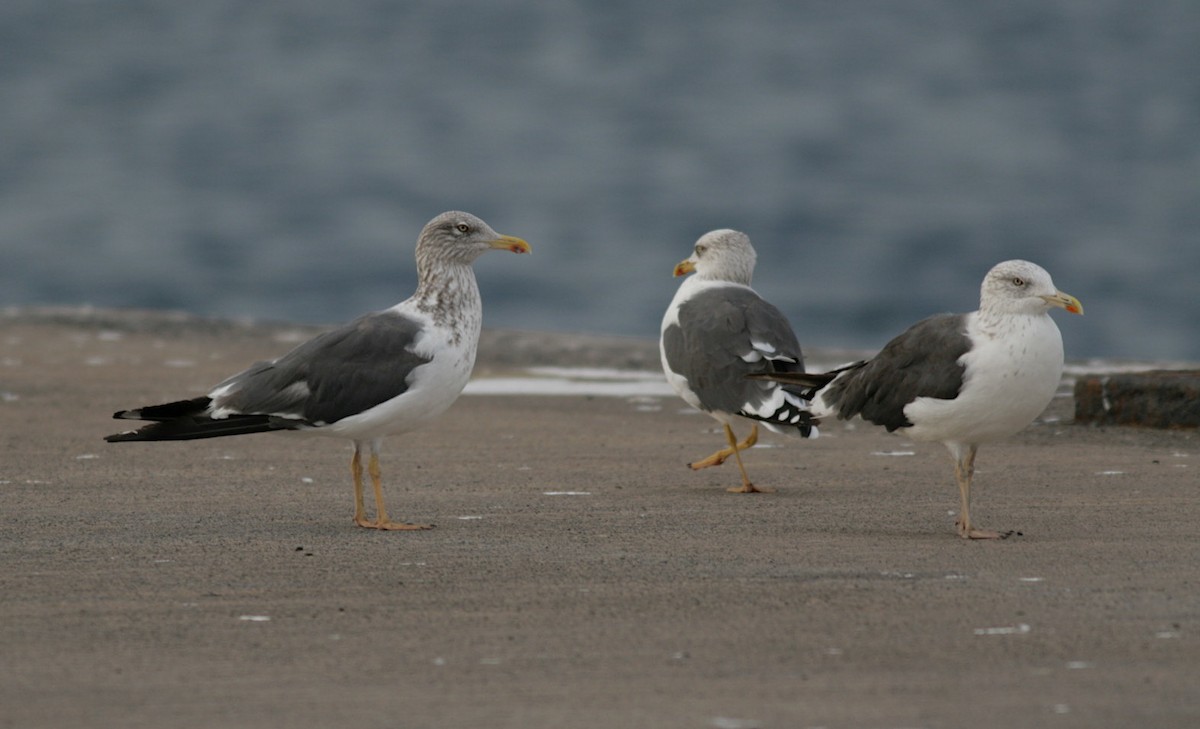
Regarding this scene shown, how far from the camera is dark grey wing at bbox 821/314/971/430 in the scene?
6.89 metres

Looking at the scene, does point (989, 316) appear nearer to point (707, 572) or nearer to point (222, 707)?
point (707, 572)

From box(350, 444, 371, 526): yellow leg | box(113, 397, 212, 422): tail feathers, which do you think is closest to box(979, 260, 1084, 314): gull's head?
box(350, 444, 371, 526): yellow leg

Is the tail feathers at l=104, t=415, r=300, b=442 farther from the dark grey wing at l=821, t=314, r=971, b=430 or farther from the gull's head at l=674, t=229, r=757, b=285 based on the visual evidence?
the gull's head at l=674, t=229, r=757, b=285

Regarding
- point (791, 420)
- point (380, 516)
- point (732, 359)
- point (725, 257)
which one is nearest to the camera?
point (380, 516)

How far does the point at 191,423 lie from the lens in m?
7.05

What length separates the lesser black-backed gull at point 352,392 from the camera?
706 centimetres

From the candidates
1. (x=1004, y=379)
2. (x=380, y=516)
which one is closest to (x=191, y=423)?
(x=380, y=516)

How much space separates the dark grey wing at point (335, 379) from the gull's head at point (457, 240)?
584mm

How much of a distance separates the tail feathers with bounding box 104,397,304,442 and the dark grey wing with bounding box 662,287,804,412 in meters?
2.31

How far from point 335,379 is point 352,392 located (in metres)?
0.10

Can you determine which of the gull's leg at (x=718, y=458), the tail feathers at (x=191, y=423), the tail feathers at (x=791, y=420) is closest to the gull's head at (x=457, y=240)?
the tail feathers at (x=191, y=423)

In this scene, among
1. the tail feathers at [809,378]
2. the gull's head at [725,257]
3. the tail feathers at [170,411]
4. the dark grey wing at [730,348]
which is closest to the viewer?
the tail feathers at [170,411]

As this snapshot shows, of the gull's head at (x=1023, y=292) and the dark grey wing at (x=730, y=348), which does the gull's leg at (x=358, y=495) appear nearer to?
the dark grey wing at (x=730, y=348)

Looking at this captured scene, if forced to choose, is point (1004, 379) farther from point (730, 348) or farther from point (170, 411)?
point (170, 411)
